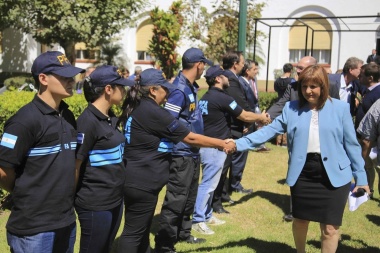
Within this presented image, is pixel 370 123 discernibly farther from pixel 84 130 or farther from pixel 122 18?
pixel 122 18

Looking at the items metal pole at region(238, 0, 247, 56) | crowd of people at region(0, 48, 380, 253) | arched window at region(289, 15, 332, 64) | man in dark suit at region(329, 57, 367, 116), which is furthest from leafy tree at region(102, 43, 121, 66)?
crowd of people at region(0, 48, 380, 253)

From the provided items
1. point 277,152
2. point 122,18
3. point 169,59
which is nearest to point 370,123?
point 277,152

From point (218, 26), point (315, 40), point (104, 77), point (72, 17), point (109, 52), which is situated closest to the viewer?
point (104, 77)

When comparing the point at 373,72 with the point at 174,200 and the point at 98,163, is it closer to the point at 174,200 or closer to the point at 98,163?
the point at 174,200

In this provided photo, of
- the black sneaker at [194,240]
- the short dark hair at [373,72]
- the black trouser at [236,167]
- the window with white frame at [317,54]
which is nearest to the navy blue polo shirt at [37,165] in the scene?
the black sneaker at [194,240]

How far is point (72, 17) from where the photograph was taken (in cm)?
1634

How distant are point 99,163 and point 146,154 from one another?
0.80 meters

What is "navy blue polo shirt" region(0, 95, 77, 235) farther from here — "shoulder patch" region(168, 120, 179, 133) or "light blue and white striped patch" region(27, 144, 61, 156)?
"shoulder patch" region(168, 120, 179, 133)

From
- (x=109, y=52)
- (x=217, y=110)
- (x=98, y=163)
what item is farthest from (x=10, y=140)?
(x=109, y=52)

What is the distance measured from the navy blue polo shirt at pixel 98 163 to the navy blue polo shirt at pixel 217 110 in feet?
8.54

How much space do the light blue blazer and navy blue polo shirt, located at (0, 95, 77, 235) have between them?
226cm

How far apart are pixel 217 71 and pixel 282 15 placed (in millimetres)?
19542

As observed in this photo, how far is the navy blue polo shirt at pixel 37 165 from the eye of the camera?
9.22 ft

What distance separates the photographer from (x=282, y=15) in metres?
24.5
